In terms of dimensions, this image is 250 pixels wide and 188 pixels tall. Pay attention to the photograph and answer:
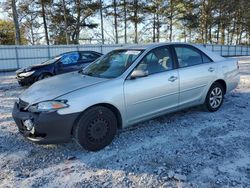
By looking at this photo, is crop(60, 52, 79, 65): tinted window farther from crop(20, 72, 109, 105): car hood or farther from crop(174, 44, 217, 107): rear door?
crop(174, 44, 217, 107): rear door

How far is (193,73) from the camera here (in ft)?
16.3

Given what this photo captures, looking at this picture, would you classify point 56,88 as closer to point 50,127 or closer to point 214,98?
point 50,127

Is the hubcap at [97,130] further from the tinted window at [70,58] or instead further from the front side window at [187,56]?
the tinted window at [70,58]

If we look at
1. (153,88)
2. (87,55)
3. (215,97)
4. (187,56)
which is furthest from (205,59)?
(87,55)

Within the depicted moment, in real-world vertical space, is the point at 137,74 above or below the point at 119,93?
above

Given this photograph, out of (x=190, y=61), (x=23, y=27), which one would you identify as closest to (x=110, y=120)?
(x=190, y=61)

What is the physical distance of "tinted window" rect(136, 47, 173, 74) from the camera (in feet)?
14.5

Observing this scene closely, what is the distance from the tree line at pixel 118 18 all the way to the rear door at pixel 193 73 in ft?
81.9

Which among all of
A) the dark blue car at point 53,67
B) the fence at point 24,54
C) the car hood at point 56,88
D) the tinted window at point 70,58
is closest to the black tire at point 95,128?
the car hood at point 56,88

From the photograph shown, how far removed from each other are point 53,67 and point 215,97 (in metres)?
6.53

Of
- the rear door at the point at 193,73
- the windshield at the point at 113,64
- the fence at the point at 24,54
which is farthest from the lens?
the fence at the point at 24,54

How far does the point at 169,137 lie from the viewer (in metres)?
4.33

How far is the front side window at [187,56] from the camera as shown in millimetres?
4922

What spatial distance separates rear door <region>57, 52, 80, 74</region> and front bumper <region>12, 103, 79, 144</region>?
6.66 metres
